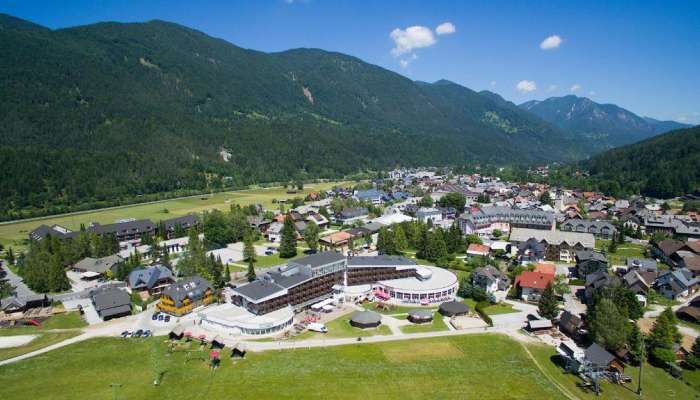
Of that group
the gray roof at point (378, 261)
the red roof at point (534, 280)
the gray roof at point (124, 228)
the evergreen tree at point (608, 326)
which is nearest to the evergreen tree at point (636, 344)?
the evergreen tree at point (608, 326)

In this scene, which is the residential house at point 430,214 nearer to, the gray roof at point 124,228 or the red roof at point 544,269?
the red roof at point 544,269

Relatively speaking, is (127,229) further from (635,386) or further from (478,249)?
(635,386)

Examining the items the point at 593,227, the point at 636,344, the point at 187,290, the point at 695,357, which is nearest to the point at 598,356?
the point at 636,344

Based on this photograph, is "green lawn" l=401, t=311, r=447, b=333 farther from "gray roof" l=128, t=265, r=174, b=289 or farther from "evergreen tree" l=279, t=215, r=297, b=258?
→ "gray roof" l=128, t=265, r=174, b=289

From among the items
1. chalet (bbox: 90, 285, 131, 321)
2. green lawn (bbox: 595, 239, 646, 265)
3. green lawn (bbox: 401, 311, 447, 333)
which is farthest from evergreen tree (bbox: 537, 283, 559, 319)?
chalet (bbox: 90, 285, 131, 321)

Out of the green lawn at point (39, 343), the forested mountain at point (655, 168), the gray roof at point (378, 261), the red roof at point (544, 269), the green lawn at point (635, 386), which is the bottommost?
the green lawn at point (39, 343)

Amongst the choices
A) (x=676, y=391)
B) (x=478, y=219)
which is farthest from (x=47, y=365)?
(x=478, y=219)

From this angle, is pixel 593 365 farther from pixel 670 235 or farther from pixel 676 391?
pixel 670 235
